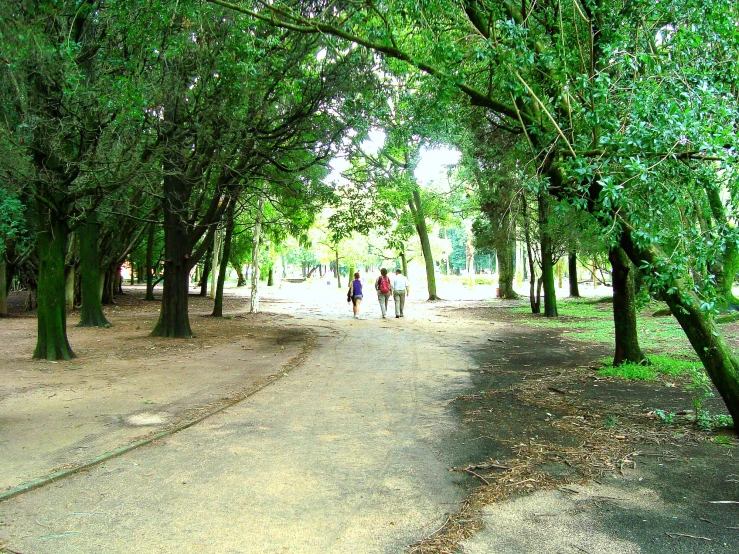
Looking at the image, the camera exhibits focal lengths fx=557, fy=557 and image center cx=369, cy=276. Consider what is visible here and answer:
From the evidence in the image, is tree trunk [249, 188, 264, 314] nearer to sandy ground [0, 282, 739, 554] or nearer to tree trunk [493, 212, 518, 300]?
tree trunk [493, 212, 518, 300]

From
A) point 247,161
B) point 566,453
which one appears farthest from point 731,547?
point 247,161

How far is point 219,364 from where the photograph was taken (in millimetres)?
10992

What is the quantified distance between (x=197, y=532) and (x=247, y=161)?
1136 cm

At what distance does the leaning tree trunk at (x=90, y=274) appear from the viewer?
56.0 ft

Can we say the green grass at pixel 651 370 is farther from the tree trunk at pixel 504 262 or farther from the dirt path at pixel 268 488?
the tree trunk at pixel 504 262

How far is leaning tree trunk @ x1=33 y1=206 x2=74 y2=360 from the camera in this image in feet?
35.9

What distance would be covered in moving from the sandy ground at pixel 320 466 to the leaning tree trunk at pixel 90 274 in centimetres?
716

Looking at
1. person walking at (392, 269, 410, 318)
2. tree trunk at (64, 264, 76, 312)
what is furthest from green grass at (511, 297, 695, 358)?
tree trunk at (64, 264, 76, 312)

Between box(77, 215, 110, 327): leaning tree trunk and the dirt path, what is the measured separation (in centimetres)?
1192

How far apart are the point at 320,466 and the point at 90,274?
14.8m

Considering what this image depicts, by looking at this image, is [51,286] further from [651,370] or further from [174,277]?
[651,370]

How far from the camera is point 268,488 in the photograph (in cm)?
452

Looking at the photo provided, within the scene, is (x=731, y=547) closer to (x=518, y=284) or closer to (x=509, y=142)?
(x=509, y=142)

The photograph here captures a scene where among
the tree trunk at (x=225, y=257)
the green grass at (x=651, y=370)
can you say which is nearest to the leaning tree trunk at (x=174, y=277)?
the tree trunk at (x=225, y=257)
